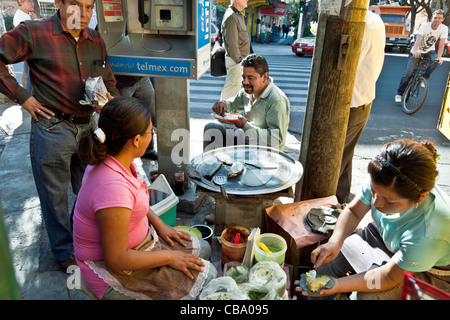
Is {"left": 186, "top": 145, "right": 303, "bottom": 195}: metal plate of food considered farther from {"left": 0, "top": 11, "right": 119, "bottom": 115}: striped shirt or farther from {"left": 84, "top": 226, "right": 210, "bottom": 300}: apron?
{"left": 0, "top": 11, "right": 119, "bottom": 115}: striped shirt

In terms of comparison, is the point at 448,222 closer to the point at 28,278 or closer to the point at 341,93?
the point at 341,93

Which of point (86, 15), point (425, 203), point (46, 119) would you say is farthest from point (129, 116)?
point (425, 203)

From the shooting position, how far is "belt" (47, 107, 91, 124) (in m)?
2.20

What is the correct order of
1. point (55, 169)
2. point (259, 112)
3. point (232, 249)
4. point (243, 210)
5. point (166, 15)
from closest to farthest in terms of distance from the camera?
point (232, 249), point (55, 169), point (243, 210), point (259, 112), point (166, 15)

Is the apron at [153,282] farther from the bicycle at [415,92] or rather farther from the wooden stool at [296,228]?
the bicycle at [415,92]

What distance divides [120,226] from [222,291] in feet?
1.87

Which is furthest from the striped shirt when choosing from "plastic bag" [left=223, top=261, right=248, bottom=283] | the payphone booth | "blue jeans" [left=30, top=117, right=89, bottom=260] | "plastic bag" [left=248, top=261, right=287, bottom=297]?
"plastic bag" [left=248, top=261, right=287, bottom=297]

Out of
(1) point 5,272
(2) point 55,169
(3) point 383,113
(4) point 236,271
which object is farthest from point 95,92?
(3) point 383,113

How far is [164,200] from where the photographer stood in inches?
97.8

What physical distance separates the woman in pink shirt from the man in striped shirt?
806mm

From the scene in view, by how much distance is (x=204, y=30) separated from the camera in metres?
2.99

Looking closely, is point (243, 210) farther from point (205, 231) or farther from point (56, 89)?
point (56, 89)

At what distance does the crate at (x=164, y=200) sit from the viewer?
244 cm
